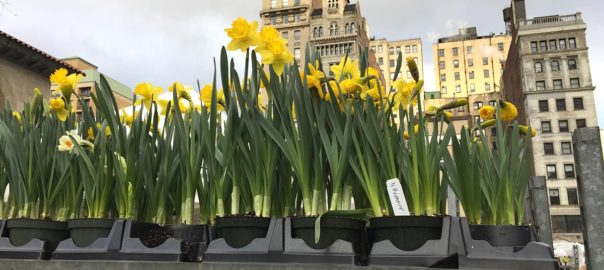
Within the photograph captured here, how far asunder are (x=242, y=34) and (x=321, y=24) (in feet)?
184

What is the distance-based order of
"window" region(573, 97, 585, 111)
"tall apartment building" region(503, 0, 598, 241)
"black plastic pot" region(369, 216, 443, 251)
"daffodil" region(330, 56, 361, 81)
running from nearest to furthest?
"black plastic pot" region(369, 216, 443, 251), "daffodil" region(330, 56, 361, 81), "tall apartment building" region(503, 0, 598, 241), "window" region(573, 97, 585, 111)

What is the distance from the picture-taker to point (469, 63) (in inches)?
3024

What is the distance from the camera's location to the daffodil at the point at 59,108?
2.09 m

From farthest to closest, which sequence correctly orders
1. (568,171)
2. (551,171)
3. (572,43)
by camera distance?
(572,43), (551,171), (568,171)

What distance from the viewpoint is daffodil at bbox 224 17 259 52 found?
1642 millimetres

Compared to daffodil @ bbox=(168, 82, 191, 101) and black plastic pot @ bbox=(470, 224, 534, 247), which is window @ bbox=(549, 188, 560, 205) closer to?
black plastic pot @ bbox=(470, 224, 534, 247)

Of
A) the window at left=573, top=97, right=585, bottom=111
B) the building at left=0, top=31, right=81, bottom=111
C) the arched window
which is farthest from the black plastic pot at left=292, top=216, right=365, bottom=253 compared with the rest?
the arched window

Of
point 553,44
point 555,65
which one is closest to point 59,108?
point 555,65

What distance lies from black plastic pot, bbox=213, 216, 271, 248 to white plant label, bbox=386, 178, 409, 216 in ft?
1.31

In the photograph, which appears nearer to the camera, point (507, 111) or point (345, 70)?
point (507, 111)

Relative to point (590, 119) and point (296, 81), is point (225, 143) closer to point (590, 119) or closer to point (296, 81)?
point (296, 81)

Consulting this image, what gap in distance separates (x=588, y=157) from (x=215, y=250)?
5.68 ft

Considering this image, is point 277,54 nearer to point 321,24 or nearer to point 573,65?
point 573,65

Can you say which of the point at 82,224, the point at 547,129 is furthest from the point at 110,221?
the point at 547,129
